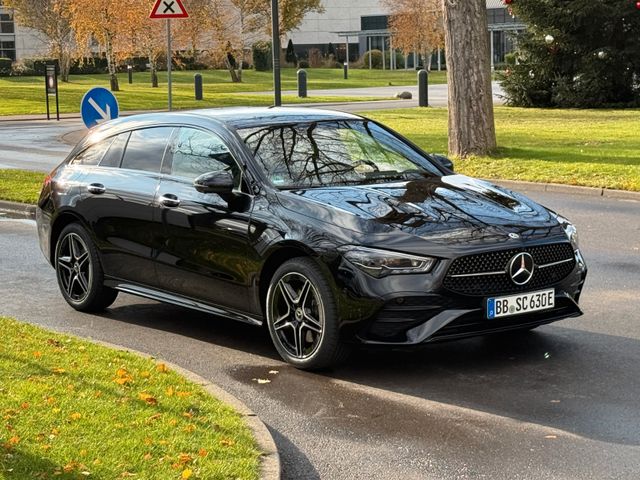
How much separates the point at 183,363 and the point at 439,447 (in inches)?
94.7

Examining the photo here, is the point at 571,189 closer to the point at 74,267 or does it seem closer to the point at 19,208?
the point at 19,208

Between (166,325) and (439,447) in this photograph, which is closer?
(439,447)

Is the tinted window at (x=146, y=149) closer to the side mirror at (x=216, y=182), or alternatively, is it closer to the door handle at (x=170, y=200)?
the door handle at (x=170, y=200)

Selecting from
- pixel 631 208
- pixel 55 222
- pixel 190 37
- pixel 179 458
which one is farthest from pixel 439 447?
pixel 190 37

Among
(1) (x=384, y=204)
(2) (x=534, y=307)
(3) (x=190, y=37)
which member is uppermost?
(3) (x=190, y=37)

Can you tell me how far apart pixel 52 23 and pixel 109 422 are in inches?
2486

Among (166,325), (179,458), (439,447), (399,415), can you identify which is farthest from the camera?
(166,325)

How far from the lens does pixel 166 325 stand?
8.97m

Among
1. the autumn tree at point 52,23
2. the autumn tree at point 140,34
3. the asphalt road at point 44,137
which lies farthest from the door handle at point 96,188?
the autumn tree at point 52,23

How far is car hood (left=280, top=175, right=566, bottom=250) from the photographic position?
7043mm

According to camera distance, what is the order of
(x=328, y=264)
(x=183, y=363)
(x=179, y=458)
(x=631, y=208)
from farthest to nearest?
(x=631, y=208), (x=183, y=363), (x=328, y=264), (x=179, y=458)

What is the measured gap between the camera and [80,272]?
9336 mm

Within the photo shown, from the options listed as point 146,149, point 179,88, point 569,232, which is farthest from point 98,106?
point 179,88

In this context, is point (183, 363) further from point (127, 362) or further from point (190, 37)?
point (190, 37)
